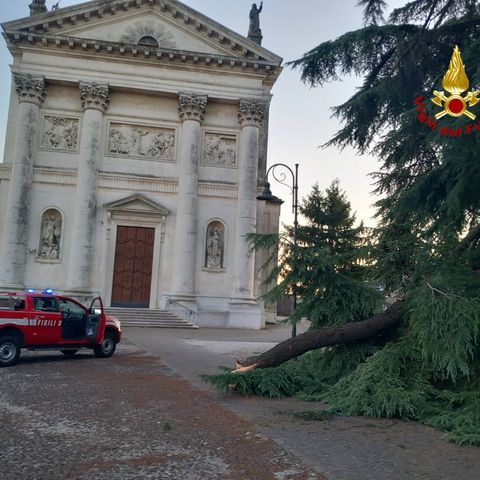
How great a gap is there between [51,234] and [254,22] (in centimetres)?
1738

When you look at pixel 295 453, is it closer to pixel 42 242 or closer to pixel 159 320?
pixel 159 320

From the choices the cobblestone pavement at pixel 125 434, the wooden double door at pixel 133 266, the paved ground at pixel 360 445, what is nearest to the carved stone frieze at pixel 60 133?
the wooden double door at pixel 133 266

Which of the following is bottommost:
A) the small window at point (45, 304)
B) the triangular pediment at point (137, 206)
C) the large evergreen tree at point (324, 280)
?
the small window at point (45, 304)

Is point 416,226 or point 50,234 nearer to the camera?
point 416,226

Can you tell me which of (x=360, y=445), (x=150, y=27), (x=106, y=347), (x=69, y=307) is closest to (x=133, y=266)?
(x=150, y=27)

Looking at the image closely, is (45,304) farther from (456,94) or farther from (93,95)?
(93,95)

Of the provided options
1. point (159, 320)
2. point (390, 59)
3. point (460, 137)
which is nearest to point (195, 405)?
point (460, 137)

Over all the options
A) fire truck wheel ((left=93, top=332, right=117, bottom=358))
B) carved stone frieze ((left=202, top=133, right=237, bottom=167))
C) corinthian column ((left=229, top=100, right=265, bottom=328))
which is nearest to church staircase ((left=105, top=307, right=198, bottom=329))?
corinthian column ((left=229, top=100, right=265, bottom=328))

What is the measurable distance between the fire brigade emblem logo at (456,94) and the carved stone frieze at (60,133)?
2309 centimetres

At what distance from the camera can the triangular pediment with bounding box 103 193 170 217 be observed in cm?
2666

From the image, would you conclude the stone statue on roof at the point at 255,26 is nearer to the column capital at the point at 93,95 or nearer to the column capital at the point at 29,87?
the column capital at the point at 93,95

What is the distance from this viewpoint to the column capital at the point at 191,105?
2731 centimetres

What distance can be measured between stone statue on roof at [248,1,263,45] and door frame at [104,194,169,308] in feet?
40.2

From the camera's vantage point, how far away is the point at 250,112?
27.9 meters
